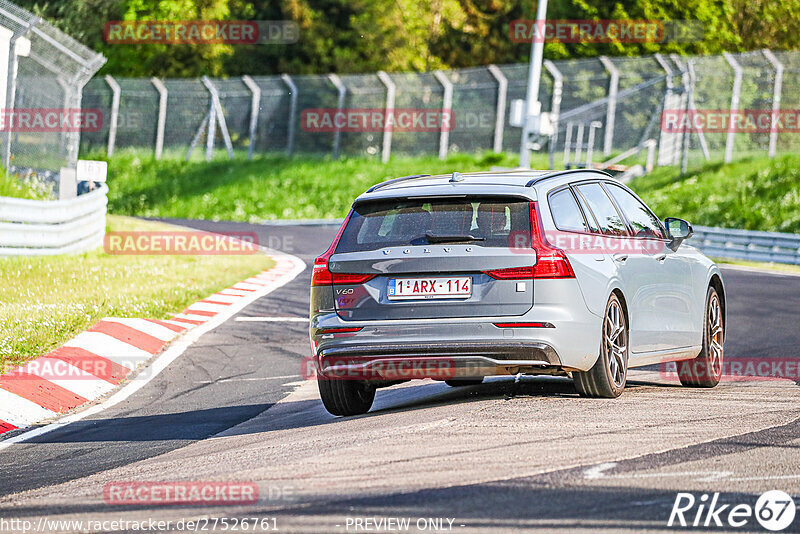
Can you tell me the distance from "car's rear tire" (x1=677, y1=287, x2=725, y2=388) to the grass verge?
5.46 meters

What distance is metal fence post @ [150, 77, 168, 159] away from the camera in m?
43.9

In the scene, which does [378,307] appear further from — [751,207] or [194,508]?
[751,207]

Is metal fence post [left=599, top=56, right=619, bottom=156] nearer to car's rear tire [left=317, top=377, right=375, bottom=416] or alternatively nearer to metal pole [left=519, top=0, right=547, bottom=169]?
metal pole [left=519, top=0, right=547, bottom=169]

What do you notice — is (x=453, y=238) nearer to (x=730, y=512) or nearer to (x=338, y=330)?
(x=338, y=330)

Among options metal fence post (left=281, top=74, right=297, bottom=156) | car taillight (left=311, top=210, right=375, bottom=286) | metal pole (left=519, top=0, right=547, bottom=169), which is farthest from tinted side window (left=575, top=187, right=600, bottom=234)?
metal fence post (left=281, top=74, right=297, bottom=156)

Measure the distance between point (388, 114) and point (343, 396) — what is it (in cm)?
3255

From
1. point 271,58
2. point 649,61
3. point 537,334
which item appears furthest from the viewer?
point 271,58

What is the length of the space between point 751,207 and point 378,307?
2481 centimetres

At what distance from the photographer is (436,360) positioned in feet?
26.0

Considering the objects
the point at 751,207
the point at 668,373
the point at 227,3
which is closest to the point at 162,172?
the point at 227,3

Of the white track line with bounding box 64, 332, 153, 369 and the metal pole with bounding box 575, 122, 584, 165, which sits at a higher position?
the metal pole with bounding box 575, 122, 584, 165

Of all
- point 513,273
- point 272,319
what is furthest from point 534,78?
point 513,273

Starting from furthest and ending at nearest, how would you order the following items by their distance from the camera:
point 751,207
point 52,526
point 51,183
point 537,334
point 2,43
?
1. point 751,207
2. point 51,183
3. point 2,43
4. point 537,334
5. point 52,526

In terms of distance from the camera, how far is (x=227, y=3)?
57031 mm
